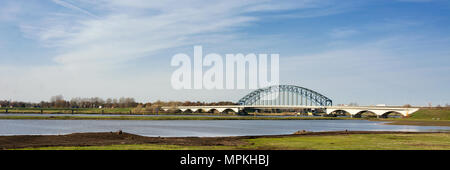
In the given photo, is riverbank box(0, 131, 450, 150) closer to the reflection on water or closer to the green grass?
the green grass

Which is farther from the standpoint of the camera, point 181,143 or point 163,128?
point 163,128

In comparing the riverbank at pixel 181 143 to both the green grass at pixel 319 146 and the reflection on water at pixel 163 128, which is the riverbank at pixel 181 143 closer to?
the green grass at pixel 319 146

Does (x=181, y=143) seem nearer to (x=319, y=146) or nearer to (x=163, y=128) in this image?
(x=319, y=146)

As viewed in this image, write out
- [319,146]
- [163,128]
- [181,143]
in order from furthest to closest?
[163,128] → [181,143] → [319,146]

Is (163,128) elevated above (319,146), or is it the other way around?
(319,146)

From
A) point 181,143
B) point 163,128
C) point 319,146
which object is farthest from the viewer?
point 163,128

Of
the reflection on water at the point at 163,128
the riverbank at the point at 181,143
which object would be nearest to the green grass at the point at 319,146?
the riverbank at the point at 181,143

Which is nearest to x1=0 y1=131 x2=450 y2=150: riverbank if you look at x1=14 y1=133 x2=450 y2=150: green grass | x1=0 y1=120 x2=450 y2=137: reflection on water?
x1=14 y1=133 x2=450 y2=150: green grass

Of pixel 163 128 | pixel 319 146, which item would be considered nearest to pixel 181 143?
pixel 319 146

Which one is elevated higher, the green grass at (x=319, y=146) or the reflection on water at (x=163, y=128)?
the green grass at (x=319, y=146)
